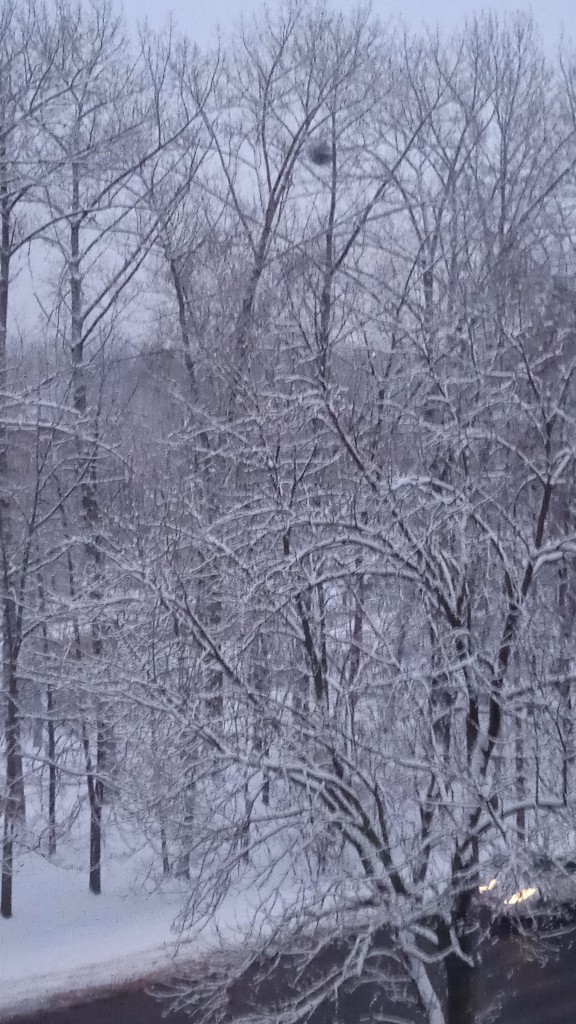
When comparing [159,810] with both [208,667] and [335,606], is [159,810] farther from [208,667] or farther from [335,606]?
[335,606]

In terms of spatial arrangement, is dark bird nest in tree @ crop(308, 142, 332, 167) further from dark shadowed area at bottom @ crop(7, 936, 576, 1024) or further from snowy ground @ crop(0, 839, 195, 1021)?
dark shadowed area at bottom @ crop(7, 936, 576, 1024)

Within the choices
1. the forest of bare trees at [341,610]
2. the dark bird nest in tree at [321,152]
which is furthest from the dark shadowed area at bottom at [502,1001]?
the dark bird nest in tree at [321,152]

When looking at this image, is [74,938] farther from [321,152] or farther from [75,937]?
[321,152]

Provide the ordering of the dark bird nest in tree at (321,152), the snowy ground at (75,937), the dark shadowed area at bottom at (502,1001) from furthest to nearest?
the dark bird nest in tree at (321,152), the snowy ground at (75,937), the dark shadowed area at bottom at (502,1001)

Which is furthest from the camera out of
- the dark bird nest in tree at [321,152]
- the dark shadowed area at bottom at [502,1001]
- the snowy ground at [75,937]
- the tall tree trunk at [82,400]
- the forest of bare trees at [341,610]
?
the dark bird nest in tree at [321,152]

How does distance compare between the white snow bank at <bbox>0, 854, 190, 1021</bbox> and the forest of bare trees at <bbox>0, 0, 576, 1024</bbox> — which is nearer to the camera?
the forest of bare trees at <bbox>0, 0, 576, 1024</bbox>

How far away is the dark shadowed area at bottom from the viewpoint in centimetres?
850

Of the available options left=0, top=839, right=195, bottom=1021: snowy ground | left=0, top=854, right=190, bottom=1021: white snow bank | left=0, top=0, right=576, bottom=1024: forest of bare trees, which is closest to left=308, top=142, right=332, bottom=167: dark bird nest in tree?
Answer: left=0, top=0, right=576, bottom=1024: forest of bare trees

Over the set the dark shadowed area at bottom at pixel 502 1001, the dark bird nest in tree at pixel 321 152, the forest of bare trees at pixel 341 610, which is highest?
the dark bird nest in tree at pixel 321 152

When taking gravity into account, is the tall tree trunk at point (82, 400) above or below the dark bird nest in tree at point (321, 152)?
below

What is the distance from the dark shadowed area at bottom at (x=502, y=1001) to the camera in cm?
850

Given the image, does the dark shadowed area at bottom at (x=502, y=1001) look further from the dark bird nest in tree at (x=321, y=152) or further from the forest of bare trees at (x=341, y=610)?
the dark bird nest in tree at (x=321, y=152)

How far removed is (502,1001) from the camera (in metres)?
8.35

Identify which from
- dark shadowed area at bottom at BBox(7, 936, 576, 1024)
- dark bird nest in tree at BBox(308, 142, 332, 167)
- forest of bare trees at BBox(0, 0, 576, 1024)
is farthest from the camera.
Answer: dark bird nest in tree at BBox(308, 142, 332, 167)
